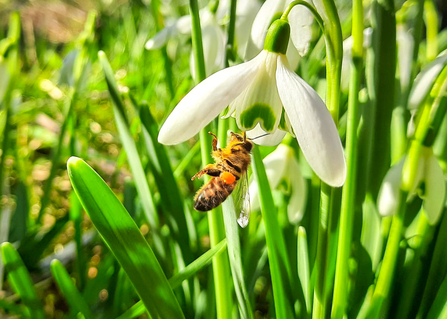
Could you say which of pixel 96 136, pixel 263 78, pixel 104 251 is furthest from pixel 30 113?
pixel 263 78

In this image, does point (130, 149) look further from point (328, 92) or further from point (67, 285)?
point (328, 92)

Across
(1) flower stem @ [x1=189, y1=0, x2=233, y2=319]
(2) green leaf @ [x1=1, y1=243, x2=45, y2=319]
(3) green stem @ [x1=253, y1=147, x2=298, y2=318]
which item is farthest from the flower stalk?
(2) green leaf @ [x1=1, y1=243, x2=45, y2=319]

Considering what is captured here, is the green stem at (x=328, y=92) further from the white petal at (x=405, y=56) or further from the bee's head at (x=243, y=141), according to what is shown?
the white petal at (x=405, y=56)

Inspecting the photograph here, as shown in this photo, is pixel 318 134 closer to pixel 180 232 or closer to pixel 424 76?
pixel 424 76

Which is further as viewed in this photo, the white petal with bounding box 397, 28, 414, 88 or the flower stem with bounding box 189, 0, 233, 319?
the white petal with bounding box 397, 28, 414, 88

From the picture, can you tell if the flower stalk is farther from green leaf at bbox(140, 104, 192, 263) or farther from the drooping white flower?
green leaf at bbox(140, 104, 192, 263)

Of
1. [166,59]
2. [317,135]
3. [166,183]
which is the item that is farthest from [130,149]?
[166,59]
